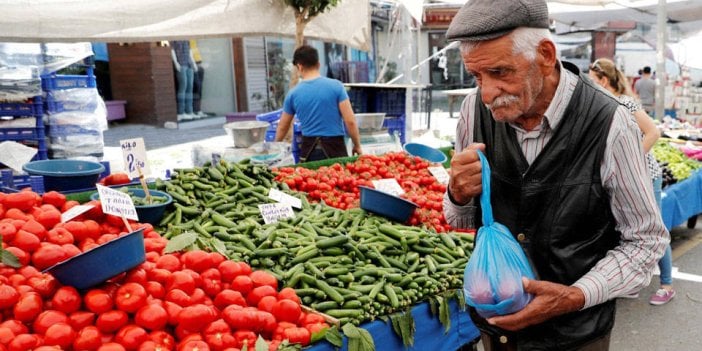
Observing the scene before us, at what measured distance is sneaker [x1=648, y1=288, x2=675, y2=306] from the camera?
18.2ft

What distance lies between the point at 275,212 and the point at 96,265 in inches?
69.1

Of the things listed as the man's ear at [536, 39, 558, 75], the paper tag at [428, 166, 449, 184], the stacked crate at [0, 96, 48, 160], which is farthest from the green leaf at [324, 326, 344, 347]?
the stacked crate at [0, 96, 48, 160]

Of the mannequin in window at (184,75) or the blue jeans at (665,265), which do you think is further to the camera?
the mannequin in window at (184,75)

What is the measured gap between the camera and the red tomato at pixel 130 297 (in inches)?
91.9

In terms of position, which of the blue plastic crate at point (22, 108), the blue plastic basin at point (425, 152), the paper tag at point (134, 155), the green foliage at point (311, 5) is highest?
the green foliage at point (311, 5)

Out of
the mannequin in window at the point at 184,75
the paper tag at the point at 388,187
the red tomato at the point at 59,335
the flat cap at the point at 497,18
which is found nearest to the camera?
the flat cap at the point at 497,18

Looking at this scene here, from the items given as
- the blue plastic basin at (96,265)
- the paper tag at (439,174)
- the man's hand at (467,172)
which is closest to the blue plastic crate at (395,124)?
the paper tag at (439,174)

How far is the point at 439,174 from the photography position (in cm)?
543

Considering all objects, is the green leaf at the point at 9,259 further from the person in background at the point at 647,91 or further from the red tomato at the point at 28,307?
the person in background at the point at 647,91

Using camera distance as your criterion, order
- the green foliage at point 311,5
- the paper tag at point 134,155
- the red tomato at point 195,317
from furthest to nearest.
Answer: the green foliage at point 311,5 < the paper tag at point 134,155 < the red tomato at point 195,317

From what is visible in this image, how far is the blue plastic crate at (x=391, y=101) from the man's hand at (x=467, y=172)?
21.1ft

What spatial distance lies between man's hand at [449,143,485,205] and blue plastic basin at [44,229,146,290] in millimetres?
1355

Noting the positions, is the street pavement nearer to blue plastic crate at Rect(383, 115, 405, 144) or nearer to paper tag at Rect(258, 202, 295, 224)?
paper tag at Rect(258, 202, 295, 224)

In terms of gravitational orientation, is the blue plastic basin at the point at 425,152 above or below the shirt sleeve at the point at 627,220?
below
